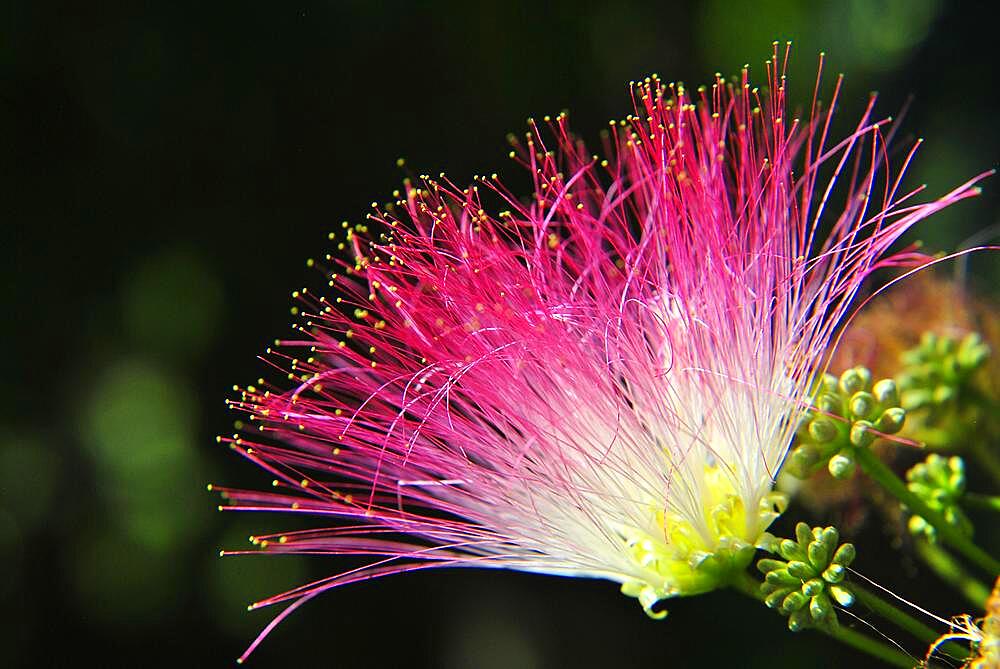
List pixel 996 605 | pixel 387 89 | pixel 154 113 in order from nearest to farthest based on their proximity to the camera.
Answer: pixel 996 605
pixel 154 113
pixel 387 89

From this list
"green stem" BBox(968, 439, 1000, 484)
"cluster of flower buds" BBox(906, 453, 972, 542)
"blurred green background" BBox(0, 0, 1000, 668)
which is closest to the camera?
"cluster of flower buds" BBox(906, 453, 972, 542)

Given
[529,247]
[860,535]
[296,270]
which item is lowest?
[860,535]

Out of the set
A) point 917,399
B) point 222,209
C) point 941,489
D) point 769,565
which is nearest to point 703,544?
point 769,565

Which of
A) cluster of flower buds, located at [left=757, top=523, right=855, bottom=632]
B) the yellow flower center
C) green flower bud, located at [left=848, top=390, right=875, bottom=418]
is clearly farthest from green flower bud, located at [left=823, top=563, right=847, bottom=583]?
green flower bud, located at [left=848, top=390, right=875, bottom=418]

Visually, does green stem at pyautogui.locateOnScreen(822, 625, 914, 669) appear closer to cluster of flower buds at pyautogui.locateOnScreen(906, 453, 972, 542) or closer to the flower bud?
the flower bud

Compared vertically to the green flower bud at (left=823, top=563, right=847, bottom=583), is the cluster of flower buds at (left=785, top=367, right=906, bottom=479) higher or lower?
higher

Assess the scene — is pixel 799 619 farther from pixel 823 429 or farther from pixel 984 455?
pixel 984 455

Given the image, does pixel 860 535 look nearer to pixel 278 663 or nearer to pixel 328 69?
pixel 278 663

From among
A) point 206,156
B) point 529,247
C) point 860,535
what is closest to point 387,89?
point 206,156
